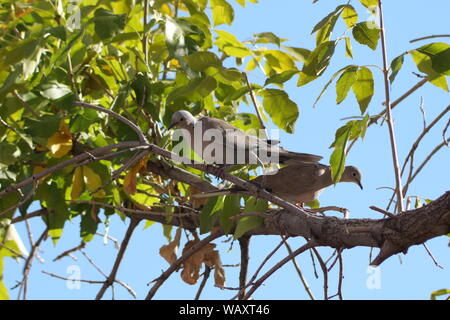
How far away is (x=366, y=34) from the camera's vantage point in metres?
2.87

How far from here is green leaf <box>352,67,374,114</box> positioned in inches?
119

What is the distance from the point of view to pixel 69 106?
3639 mm

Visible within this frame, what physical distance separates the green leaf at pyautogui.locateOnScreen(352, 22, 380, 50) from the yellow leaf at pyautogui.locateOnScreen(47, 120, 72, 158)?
5.66 feet

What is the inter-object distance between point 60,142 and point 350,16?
1.74 m

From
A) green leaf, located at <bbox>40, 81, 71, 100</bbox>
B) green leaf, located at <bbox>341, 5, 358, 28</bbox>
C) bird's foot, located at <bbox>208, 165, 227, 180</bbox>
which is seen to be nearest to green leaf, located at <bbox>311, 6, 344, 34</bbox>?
green leaf, located at <bbox>341, 5, 358, 28</bbox>

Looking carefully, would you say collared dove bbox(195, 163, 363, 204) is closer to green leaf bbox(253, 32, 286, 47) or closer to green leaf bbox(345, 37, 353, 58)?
green leaf bbox(253, 32, 286, 47)

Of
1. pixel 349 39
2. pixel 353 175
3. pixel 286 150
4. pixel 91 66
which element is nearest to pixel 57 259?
pixel 91 66

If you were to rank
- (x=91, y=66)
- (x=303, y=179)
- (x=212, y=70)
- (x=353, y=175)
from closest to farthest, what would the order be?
(x=212, y=70)
(x=91, y=66)
(x=303, y=179)
(x=353, y=175)

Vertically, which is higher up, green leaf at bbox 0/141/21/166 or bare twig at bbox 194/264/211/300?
green leaf at bbox 0/141/21/166

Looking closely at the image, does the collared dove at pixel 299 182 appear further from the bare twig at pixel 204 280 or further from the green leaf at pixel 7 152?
the green leaf at pixel 7 152

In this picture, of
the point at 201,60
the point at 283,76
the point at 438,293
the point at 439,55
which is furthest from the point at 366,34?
the point at 438,293

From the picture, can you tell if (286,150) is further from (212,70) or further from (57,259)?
(57,259)

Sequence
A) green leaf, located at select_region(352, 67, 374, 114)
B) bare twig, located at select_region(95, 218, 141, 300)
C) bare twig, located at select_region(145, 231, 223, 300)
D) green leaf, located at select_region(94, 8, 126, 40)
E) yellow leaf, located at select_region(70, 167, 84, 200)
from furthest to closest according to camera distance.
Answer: bare twig, located at select_region(95, 218, 141, 300) → bare twig, located at select_region(145, 231, 223, 300) → yellow leaf, located at select_region(70, 167, 84, 200) → green leaf, located at select_region(94, 8, 126, 40) → green leaf, located at select_region(352, 67, 374, 114)
